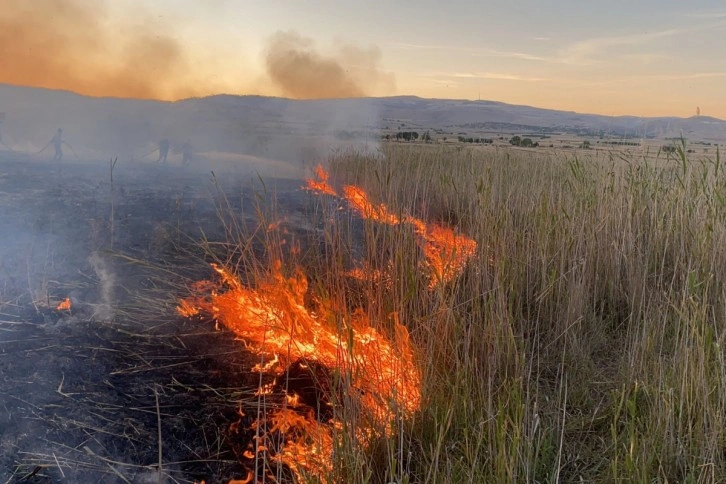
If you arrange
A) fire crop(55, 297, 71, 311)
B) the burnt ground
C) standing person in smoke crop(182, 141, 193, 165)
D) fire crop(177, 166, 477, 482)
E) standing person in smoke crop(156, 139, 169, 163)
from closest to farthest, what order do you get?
fire crop(177, 166, 477, 482) → the burnt ground → fire crop(55, 297, 71, 311) → standing person in smoke crop(156, 139, 169, 163) → standing person in smoke crop(182, 141, 193, 165)

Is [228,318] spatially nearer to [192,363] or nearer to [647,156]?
[192,363]

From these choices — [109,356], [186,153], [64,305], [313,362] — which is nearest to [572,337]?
[313,362]

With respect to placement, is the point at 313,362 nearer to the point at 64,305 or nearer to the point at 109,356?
the point at 109,356

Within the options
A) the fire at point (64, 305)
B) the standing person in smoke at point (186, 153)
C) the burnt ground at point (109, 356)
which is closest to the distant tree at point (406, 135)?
the standing person in smoke at point (186, 153)

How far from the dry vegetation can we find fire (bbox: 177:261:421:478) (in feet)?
0.45

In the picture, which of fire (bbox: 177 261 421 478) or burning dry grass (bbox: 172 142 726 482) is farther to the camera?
fire (bbox: 177 261 421 478)

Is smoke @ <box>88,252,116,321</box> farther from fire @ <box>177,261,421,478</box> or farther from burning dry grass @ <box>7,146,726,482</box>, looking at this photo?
fire @ <box>177,261,421,478</box>

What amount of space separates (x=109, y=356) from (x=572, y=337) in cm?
299

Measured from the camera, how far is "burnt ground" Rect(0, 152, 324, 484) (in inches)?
91.5

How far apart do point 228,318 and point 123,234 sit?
226 cm

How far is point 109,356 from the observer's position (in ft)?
10.1

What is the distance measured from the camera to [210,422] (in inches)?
102

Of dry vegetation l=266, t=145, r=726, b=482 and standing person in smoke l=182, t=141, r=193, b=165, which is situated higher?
standing person in smoke l=182, t=141, r=193, b=165

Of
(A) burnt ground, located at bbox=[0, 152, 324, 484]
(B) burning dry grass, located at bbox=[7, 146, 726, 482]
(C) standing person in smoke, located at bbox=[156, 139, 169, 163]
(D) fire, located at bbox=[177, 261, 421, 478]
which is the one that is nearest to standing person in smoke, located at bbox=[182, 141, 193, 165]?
(C) standing person in smoke, located at bbox=[156, 139, 169, 163]
